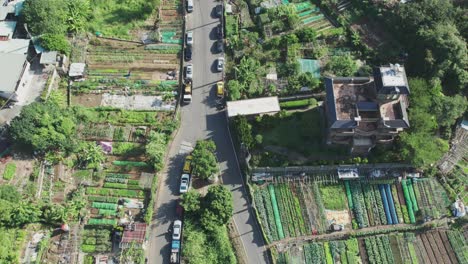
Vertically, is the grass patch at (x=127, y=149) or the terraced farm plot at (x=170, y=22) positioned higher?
the terraced farm plot at (x=170, y=22)

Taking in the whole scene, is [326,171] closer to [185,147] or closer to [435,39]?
[185,147]

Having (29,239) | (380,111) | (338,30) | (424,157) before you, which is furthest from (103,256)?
(338,30)

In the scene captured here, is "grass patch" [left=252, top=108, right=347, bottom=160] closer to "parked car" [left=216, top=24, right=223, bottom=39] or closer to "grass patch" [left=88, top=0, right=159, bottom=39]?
"parked car" [left=216, top=24, right=223, bottom=39]

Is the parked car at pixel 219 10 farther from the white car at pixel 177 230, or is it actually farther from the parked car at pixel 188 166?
the white car at pixel 177 230

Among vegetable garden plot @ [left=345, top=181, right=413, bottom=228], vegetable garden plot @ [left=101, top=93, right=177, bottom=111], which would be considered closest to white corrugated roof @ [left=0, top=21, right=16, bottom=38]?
vegetable garden plot @ [left=101, top=93, right=177, bottom=111]

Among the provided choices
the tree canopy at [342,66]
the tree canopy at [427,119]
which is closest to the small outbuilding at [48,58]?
the tree canopy at [342,66]

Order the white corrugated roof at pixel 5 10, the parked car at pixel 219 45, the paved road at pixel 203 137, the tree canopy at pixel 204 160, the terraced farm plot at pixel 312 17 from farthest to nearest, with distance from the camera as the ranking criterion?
the terraced farm plot at pixel 312 17 → the white corrugated roof at pixel 5 10 → the parked car at pixel 219 45 → the tree canopy at pixel 204 160 → the paved road at pixel 203 137

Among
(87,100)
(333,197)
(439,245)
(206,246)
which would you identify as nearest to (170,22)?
(87,100)
